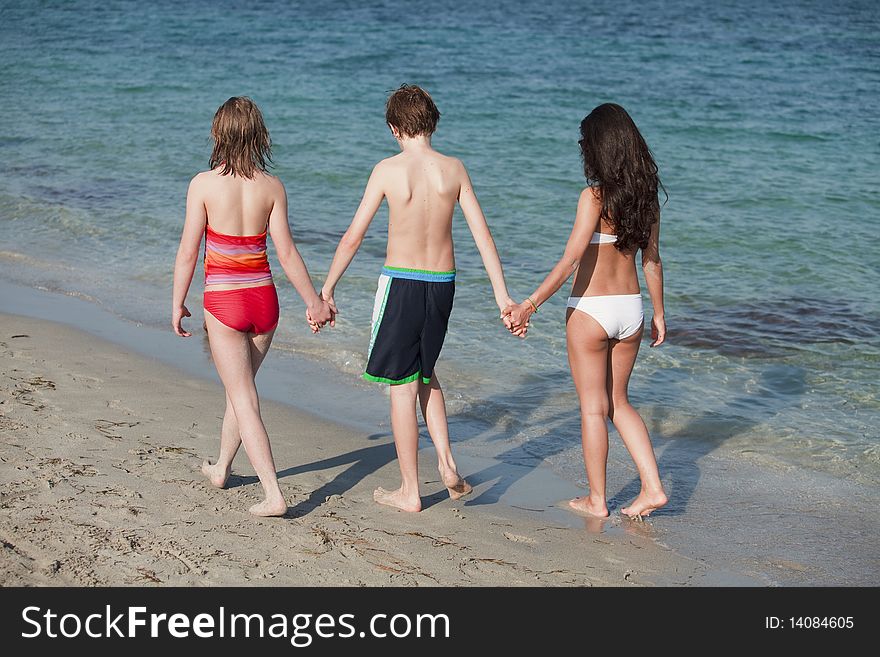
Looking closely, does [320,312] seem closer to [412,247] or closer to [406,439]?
[412,247]

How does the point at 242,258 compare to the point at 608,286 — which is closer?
the point at 242,258

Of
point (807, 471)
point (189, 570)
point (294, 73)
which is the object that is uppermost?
point (294, 73)

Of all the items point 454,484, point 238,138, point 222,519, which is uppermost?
point 238,138

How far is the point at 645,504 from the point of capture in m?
5.04

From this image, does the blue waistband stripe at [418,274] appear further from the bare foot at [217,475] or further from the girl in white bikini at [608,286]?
the bare foot at [217,475]

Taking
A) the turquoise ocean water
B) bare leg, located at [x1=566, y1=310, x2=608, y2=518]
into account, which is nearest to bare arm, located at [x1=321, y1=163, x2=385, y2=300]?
bare leg, located at [x1=566, y1=310, x2=608, y2=518]

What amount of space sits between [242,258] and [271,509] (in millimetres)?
1156

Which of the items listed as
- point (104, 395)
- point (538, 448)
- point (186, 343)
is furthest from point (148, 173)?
point (538, 448)

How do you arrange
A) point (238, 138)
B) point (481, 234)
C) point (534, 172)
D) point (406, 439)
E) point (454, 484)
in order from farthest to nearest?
point (534, 172)
point (454, 484)
point (406, 439)
point (481, 234)
point (238, 138)

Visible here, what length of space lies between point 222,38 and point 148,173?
13517 mm

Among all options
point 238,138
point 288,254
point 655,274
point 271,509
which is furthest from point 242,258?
point 655,274

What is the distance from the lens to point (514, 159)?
15.1m

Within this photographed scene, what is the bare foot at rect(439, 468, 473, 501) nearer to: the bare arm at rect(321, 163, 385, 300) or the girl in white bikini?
the girl in white bikini

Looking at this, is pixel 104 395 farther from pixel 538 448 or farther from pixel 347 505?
pixel 538 448
